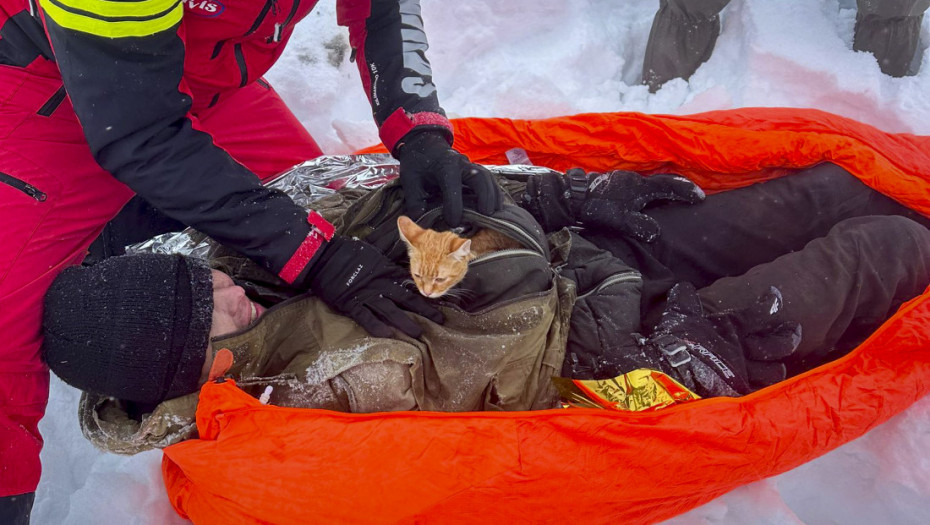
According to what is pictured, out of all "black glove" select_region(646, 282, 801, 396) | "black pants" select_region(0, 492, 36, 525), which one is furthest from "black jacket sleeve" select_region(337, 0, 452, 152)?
"black pants" select_region(0, 492, 36, 525)

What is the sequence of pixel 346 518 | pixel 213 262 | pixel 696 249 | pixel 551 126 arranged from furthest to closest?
pixel 551 126 < pixel 696 249 < pixel 213 262 < pixel 346 518

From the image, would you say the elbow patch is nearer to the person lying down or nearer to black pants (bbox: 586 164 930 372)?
the person lying down

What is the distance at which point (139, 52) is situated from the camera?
1156 mm

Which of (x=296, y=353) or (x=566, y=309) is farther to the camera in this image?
(x=566, y=309)

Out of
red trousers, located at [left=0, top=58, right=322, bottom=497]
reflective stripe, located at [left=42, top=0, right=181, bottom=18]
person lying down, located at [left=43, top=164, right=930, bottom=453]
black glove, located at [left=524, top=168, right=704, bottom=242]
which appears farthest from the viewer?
black glove, located at [left=524, top=168, right=704, bottom=242]

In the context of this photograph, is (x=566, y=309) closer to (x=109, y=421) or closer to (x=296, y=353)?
(x=296, y=353)

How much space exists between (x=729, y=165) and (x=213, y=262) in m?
1.56

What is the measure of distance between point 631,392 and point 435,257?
1.82ft

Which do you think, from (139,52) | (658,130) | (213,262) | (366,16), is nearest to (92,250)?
(213,262)

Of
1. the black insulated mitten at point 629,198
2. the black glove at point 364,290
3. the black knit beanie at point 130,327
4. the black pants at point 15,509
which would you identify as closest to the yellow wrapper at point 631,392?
the black glove at point 364,290

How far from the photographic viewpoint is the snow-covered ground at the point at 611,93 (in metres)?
1.61

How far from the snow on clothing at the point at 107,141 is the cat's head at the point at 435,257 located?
0.84 ft

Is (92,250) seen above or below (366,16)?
below

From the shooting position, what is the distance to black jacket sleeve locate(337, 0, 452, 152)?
70.4 inches
